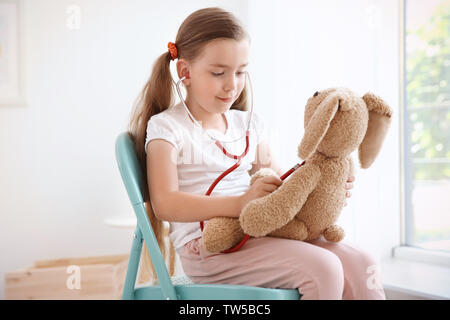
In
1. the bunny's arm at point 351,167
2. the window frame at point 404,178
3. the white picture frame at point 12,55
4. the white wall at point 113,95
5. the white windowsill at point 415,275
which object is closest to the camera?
the bunny's arm at point 351,167

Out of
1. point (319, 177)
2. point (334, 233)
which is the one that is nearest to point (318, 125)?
point (319, 177)

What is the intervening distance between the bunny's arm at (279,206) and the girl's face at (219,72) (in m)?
0.27

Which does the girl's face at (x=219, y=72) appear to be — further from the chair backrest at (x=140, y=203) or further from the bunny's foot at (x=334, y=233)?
the bunny's foot at (x=334, y=233)

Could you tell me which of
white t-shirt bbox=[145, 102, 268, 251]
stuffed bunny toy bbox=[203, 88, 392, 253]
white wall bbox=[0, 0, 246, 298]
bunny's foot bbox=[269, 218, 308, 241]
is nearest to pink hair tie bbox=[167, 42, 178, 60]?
white t-shirt bbox=[145, 102, 268, 251]

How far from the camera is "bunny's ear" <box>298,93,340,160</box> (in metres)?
0.65

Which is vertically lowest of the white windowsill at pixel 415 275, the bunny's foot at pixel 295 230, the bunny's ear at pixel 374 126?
the white windowsill at pixel 415 275

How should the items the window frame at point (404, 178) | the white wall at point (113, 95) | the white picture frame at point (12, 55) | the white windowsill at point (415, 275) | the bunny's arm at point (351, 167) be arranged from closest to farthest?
the bunny's arm at point (351, 167) → the white windowsill at point (415, 275) → the white wall at point (113, 95) → the window frame at point (404, 178) → the white picture frame at point (12, 55)

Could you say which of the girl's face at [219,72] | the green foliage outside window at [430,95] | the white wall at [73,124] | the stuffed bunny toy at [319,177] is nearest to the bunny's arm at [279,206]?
the stuffed bunny toy at [319,177]

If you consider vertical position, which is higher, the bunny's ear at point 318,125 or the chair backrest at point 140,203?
the bunny's ear at point 318,125

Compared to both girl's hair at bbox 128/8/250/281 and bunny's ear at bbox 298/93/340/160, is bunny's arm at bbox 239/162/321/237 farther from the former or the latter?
girl's hair at bbox 128/8/250/281

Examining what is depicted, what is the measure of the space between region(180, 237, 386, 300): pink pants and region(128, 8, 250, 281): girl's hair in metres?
0.21

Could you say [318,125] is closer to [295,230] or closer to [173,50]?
[295,230]

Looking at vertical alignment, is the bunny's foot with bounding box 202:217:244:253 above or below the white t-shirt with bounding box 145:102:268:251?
below

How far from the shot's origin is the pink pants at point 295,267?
0.68 meters
